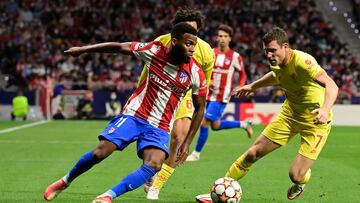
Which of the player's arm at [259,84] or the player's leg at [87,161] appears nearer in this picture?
the player's leg at [87,161]

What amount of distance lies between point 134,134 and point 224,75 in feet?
25.2

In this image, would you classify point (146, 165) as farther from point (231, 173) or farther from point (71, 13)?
point (71, 13)

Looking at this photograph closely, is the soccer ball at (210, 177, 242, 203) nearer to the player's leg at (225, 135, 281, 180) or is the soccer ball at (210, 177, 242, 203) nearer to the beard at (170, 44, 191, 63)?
the player's leg at (225, 135, 281, 180)

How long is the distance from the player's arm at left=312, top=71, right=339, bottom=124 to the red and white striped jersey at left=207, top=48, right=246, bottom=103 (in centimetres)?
687

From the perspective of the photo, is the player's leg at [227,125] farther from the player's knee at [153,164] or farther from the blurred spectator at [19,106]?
the blurred spectator at [19,106]

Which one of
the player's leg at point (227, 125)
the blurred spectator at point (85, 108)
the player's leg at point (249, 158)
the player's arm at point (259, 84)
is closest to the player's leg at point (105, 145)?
the player's leg at point (249, 158)

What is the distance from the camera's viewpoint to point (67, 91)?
29.9 metres

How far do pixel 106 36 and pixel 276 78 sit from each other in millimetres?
26801

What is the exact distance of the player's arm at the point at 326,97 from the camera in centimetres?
709

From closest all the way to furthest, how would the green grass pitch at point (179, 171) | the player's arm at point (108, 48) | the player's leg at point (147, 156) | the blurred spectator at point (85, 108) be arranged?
the player's leg at point (147, 156), the player's arm at point (108, 48), the green grass pitch at point (179, 171), the blurred spectator at point (85, 108)

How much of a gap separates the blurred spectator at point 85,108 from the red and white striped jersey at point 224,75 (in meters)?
14.8

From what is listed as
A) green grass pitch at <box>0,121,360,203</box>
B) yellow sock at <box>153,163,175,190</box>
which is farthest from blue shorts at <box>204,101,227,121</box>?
yellow sock at <box>153,163,175,190</box>

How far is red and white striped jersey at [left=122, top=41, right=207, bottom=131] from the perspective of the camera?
7.90 metres

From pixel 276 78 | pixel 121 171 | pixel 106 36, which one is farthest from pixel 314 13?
pixel 276 78
